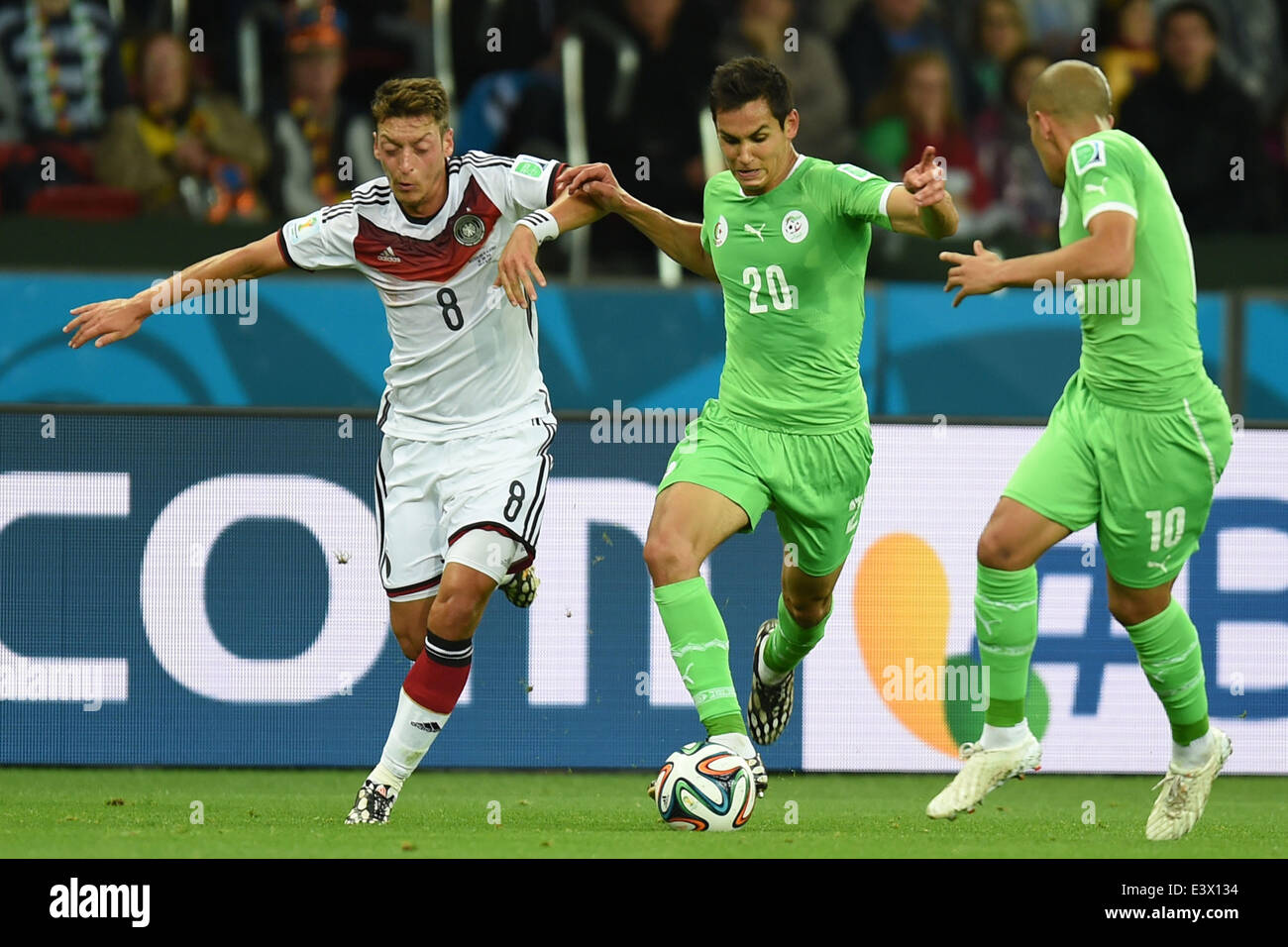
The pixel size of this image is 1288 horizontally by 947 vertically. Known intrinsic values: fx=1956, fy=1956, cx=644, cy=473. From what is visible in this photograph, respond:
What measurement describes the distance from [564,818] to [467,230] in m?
2.00

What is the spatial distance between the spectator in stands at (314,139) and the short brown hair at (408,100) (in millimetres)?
4932

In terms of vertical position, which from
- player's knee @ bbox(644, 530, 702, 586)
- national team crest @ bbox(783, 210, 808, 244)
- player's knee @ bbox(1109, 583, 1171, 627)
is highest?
national team crest @ bbox(783, 210, 808, 244)

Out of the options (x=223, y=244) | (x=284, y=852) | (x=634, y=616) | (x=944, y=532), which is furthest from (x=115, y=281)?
(x=284, y=852)

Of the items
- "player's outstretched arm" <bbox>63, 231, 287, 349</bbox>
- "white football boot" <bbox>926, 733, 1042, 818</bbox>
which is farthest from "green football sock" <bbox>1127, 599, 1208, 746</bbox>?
"player's outstretched arm" <bbox>63, 231, 287, 349</bbox>

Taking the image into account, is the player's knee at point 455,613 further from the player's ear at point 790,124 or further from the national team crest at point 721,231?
the player's ear at point 790,124

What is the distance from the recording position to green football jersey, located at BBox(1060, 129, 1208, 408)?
5797 mm

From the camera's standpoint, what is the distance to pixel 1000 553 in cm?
593

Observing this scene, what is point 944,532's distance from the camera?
823 cm

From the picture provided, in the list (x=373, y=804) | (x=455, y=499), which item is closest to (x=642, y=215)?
(x=455, y=499)

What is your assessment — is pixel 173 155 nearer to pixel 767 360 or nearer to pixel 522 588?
pixel 522 588

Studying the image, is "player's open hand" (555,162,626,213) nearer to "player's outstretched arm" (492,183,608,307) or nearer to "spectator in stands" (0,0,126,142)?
"player's outstretched arm" (492,183,608,307)

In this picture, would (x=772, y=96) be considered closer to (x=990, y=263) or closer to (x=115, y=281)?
(x=990, y=263)

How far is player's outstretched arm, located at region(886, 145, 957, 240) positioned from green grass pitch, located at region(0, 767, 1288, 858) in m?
1.85

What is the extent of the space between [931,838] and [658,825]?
0.87 meters
